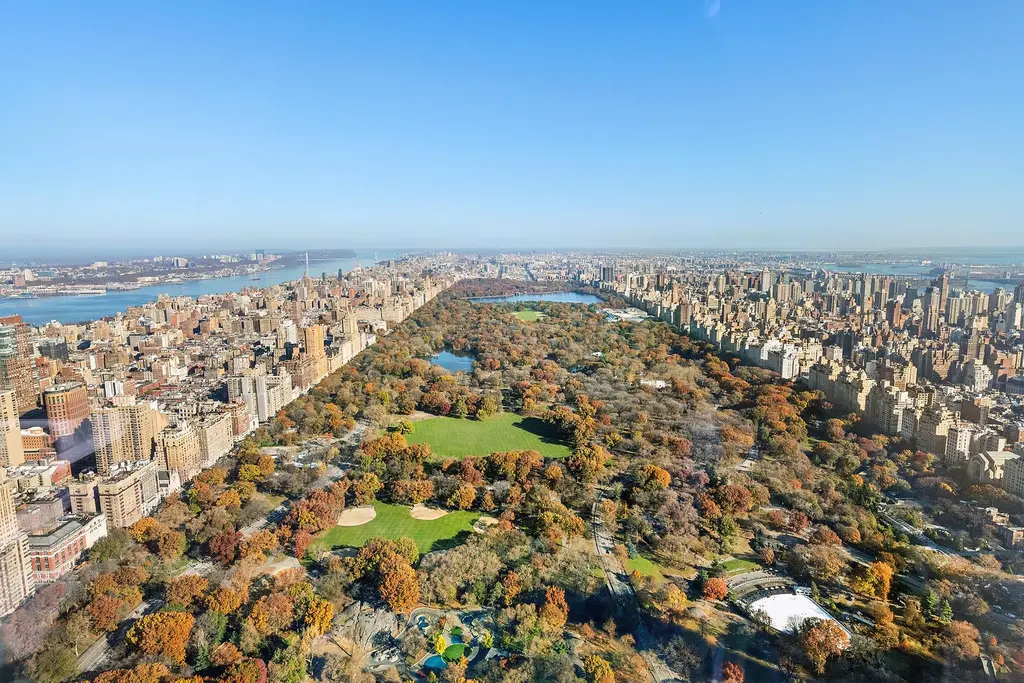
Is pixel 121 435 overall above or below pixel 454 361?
above

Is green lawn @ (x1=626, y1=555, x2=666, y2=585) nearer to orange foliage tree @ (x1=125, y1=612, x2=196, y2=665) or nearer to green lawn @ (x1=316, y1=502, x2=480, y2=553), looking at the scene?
green lawn @ (x1=316, y1=502, x2=480, y2=553)

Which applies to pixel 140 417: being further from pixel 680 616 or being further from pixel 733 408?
pixel 733 408

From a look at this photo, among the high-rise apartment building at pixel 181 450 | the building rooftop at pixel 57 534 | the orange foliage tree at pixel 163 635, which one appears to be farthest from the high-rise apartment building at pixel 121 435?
the orange foliage tree at pixel 163 635

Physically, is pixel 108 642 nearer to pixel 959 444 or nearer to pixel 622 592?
pixel 622 592

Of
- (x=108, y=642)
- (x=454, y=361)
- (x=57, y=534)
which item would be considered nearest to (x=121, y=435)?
(x=57, y=534)

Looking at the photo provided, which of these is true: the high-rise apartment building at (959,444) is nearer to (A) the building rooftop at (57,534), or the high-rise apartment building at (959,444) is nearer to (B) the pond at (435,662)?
(B) the pond at (435,662)

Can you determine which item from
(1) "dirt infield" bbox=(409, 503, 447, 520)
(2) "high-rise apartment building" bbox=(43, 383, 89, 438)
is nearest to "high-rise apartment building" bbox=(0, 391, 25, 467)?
(2) "high-rise apartment building" bbox=(43, 383, 89, 438)
